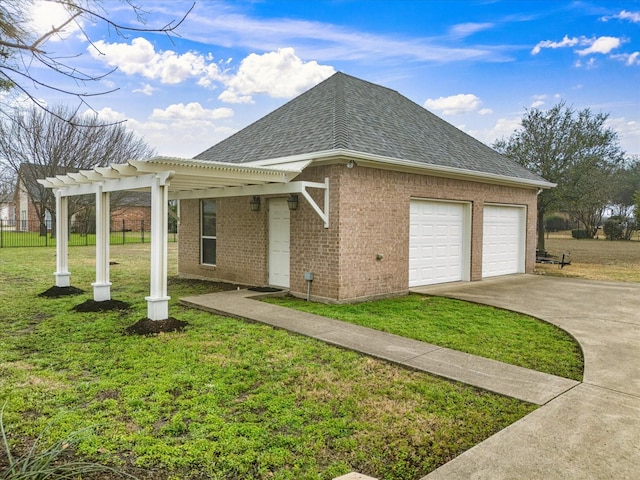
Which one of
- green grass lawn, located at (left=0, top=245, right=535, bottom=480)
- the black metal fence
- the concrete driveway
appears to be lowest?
green grass lawn, located at (left=0, top=245, right=535, bottom=480)

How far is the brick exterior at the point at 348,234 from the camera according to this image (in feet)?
28.6

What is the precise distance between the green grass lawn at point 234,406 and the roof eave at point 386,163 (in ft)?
11.9

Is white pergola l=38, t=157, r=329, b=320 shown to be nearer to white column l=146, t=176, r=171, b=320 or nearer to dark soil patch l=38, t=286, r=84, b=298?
white column l=146, t=176, r=171, b=320

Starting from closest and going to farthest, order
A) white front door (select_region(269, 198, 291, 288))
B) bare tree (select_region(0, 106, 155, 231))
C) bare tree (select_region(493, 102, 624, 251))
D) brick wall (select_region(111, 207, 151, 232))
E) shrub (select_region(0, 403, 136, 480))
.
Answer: shrub (select_region(0, 403, 136, 480)), white front door (select_region(269, 198, 291, 288)), bare tree (select_region(493, 102, 624, 251)), bare tree (select_region(0, 106, 155, 231)), brick wall (select_region(111, 207, 151, 232))

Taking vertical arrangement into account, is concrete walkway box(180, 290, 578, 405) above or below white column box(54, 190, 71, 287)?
below

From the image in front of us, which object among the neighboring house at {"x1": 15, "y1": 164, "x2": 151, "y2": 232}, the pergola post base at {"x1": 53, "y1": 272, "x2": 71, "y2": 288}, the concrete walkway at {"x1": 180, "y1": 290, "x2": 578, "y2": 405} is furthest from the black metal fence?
the concrete walkway at {"x1": 180, "y1": 290, "x2": 578, "y2": 405}

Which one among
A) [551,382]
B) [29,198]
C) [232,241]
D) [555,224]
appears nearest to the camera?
[551,382]

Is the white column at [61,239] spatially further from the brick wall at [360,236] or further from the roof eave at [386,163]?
the brick wall at [360,236]

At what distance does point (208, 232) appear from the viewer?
12.2 m

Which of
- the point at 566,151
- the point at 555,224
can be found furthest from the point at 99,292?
the point at 555,224

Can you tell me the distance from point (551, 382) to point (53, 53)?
517 centimetres

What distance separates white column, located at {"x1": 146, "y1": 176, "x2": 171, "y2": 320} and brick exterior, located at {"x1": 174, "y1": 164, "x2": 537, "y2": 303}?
10.6ft

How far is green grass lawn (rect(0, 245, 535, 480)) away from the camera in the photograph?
10.0 feet

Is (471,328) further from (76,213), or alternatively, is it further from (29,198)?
(29,198)
